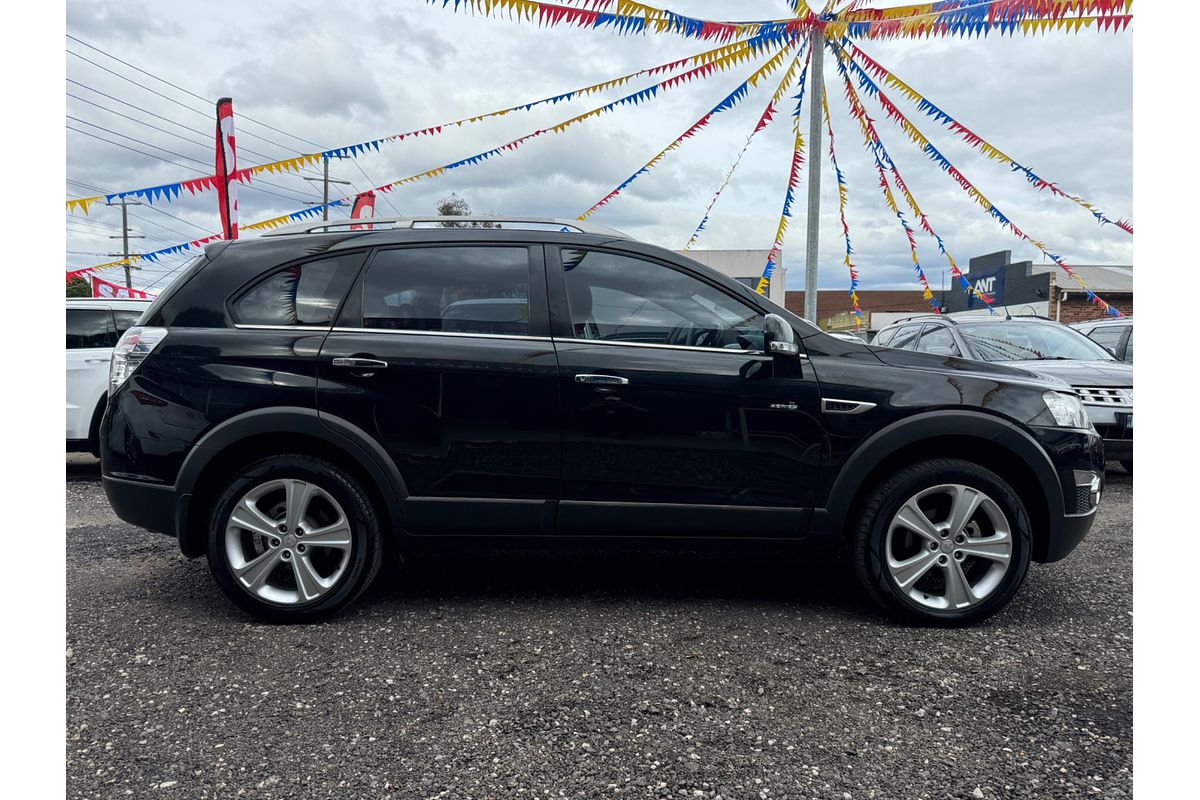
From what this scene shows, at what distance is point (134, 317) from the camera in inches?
280

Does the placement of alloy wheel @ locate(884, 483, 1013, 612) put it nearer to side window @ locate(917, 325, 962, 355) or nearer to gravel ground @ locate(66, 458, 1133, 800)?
gravel ground @ locate(66, 458, 1133, 800)

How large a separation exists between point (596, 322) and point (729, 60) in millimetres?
6935

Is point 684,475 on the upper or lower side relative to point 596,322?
A: lower

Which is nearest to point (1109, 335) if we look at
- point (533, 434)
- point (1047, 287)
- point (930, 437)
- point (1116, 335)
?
point (1116, 335)

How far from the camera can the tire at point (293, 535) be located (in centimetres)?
327

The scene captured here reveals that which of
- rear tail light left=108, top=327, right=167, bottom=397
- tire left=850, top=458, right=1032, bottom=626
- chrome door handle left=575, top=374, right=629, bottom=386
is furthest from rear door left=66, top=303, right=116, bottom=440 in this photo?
tire left=850, top=458, right=1032, bottom=626

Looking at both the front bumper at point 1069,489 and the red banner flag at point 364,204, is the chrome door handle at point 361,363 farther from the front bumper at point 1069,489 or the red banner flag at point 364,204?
the red banner flag at point 364,204

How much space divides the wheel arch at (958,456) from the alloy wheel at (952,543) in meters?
0.19

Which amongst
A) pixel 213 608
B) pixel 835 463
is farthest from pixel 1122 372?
pixel 213 608

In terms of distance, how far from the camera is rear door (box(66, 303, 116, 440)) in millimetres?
6777

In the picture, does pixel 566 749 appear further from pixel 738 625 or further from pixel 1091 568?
pixel 1091 568

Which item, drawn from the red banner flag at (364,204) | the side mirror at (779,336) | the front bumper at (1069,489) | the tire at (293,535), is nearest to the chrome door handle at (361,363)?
the tire at (293,535)

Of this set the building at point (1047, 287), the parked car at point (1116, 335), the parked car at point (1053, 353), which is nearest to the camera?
the parked car at point (1053, 353)

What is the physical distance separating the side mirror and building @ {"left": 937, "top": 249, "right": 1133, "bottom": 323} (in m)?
25.3
